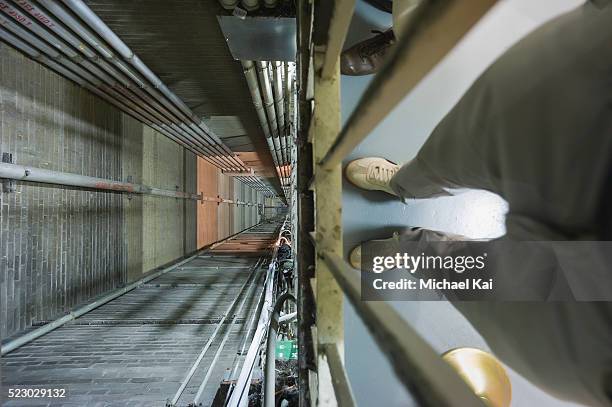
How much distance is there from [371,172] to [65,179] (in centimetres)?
401

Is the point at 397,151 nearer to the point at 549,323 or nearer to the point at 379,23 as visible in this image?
the point at 379,23

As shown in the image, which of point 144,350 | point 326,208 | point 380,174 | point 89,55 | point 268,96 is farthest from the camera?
point 268,96

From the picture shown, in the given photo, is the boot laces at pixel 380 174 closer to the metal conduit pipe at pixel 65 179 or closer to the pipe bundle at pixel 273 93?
the pipe bundle at pixel 273 93

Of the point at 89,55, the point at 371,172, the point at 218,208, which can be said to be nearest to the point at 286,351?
the point at 371,172

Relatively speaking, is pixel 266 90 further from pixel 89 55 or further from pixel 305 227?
pixel 305 227

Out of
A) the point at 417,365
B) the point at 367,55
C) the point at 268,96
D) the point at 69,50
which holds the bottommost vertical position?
the point at 417,365

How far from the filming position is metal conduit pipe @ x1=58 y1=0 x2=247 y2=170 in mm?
3006

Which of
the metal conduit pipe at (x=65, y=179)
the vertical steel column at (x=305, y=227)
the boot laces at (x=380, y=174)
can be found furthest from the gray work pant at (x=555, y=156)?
the metal conduit pipe at (x=65, y=179)

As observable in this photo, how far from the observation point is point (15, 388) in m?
3.00

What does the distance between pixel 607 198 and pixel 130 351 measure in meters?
4.24

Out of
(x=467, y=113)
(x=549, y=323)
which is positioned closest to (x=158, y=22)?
(x=467, y=113)

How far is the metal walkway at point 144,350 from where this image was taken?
9.87 ft

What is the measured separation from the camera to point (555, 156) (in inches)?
17.4

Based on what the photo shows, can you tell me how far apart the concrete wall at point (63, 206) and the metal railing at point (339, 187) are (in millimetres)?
3638
